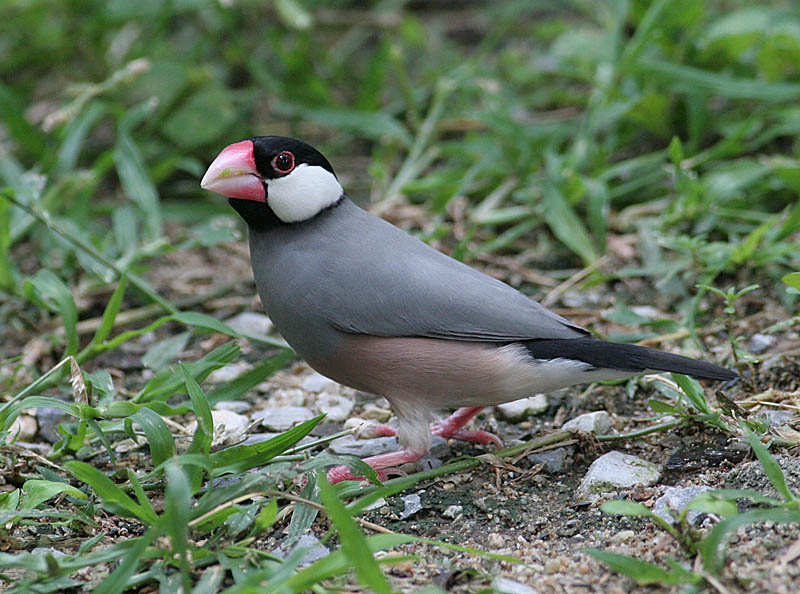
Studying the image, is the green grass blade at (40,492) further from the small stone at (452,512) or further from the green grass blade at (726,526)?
the green grass blade at (726,526)

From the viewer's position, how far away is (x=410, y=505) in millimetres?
2592

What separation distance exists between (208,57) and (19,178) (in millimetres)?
1676

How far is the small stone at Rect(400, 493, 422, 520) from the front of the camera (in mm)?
2551

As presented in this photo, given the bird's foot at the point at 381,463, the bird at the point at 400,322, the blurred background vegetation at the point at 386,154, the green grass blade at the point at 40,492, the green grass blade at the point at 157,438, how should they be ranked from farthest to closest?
the blurred background vegetation at the point at 386,154 → the bird's foot at the point at 381,463 → the bird at the point at 400,322 → the green grass blade at the point at 157,438 → the green grass blade at the point at 40,492

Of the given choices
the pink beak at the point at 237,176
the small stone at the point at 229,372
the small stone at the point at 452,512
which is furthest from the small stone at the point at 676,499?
the small stone at the point at 229,372

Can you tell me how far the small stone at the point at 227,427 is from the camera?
2803 mm

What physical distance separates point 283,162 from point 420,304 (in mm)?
659

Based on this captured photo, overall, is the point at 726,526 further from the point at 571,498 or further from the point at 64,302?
the point at 64,302

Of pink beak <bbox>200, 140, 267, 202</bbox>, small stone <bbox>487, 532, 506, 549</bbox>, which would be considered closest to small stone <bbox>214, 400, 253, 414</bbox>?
pink beak <bbox>200, 140, 267, 202</bbox>

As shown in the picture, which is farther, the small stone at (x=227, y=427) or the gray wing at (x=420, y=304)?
the small stone at (x=227, y=427)

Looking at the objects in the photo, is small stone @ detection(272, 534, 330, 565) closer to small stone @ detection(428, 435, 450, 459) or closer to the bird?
the bird

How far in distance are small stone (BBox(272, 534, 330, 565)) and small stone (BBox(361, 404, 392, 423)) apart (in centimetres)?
90

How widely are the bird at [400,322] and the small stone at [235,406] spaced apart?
0.59 m

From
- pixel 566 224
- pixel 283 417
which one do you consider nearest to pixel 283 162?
pixel 283 417
